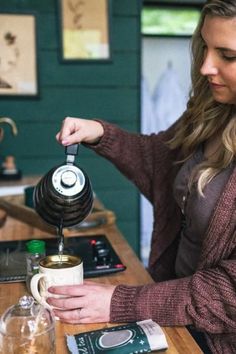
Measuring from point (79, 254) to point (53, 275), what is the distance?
0.32 meters

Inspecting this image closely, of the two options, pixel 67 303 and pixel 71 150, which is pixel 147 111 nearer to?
pixel 71 150

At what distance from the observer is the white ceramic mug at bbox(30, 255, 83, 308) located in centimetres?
84

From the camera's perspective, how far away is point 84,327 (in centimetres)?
86

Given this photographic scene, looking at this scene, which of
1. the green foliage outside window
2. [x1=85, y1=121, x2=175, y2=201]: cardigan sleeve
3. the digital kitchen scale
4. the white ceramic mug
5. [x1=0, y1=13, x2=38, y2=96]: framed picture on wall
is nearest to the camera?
the white ceramic mug

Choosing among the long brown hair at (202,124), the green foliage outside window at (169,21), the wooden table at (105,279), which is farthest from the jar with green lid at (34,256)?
the green foliage outside window at (169,21)

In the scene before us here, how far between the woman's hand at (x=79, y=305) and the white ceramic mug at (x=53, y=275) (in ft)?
0.03

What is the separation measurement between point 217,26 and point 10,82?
4.87 ft

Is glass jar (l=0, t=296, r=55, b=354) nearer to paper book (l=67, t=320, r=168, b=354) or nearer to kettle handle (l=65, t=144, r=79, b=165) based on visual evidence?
paper book (l=67, t=320, r=168, b=354)

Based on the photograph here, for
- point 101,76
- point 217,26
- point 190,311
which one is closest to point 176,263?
point 190,311

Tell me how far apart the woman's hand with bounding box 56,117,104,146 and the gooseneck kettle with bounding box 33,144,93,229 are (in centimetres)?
10

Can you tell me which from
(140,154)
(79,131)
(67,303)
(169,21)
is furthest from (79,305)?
(169,21)

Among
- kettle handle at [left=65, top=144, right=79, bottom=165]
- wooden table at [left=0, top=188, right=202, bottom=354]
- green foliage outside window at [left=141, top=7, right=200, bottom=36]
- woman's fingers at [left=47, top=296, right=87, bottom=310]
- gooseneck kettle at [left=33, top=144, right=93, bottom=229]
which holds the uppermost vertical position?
green foliage outside window at [left=141, top=7, right=200, bottom=36]

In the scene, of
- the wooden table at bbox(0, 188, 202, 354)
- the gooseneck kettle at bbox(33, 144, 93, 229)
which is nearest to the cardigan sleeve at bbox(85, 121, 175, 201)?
the wooden table at bbox(0, 188, 202, 354)

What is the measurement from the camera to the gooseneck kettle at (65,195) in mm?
956
